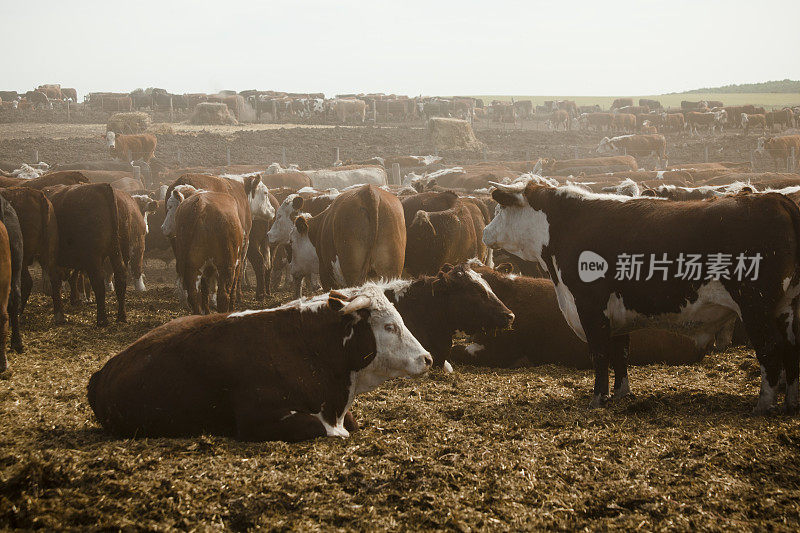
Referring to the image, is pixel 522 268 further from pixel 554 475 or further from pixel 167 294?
pixel 554 475

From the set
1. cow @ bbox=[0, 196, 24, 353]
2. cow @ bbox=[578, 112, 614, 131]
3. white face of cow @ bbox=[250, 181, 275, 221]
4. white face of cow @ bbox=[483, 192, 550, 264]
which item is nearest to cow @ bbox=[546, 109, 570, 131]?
cow @ bbox=[578, 112, 614, 131]

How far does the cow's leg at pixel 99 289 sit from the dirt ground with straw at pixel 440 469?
11.4ft

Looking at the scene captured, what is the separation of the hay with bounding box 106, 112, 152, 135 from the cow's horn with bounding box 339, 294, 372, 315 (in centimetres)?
4203

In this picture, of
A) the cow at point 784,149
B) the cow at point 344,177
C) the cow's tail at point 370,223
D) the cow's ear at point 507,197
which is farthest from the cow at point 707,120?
the cow's ear at point 507,197

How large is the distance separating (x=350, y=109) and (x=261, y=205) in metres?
45.1

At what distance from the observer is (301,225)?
1207 centimetres

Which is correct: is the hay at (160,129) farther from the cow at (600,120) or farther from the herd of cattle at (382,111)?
the cow at (600,120)

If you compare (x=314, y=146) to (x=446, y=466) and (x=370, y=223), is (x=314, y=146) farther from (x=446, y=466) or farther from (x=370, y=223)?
(x=446, y=466)

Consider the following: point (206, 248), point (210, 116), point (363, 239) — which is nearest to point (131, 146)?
point (210, 116)

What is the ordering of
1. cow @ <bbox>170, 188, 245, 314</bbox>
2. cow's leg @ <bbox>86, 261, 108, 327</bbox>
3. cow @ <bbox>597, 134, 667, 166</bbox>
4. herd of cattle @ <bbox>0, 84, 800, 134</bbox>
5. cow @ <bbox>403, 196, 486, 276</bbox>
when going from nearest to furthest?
cow @ <bbox>170, 188, 245, 314</bbox> < cow's leg @ <bbox>86, 261, 108, 327</bbox> < cow @ <bbox>403, 196, 486, 276</bbox> < cow @ <bbox>597, 134, 667, 166</bbox> < herd of cattle @ <bbox>0, 84, 800, 134</bbox>

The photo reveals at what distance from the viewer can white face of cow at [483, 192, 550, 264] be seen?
7.14 m

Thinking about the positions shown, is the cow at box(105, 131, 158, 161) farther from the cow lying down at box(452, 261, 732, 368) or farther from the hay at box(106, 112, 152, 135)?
the cow lying down at box(452, 261, 732, 368)

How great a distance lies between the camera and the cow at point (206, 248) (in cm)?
948

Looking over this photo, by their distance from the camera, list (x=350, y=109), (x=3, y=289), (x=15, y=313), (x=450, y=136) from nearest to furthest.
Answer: (x=3, y=289)
(x=15, y=313)
(x=450, y=136)
(x=350, y=109)
